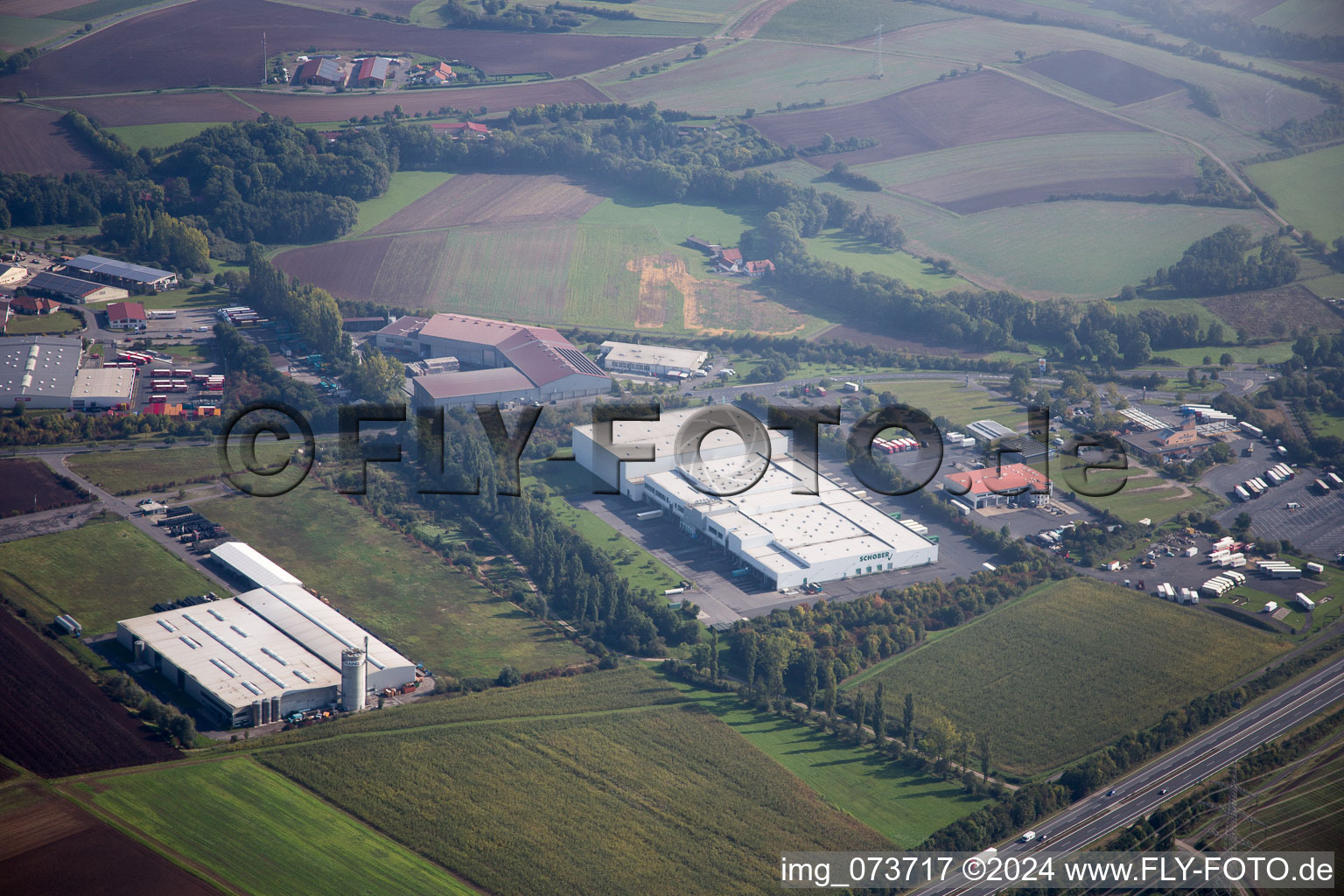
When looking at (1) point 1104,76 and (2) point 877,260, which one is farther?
(1) point 1104,76

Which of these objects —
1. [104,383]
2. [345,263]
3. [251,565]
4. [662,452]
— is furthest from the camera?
[345,263]

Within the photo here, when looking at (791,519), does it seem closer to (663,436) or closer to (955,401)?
(663,436)

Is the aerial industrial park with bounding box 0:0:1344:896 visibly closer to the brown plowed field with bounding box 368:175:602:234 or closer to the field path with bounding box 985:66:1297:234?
the brown plowed field with bounding box 368:175:602:234

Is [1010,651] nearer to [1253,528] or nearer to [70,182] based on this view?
[1253,528]

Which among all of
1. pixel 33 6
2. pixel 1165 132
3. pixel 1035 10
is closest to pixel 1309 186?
pixel 1165 132

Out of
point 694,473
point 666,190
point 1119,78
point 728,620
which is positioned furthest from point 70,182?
point 1119,78

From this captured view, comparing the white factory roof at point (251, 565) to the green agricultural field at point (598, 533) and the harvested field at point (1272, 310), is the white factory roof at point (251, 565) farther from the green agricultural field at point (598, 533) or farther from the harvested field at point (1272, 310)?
the harvested field at point (1272, 310)

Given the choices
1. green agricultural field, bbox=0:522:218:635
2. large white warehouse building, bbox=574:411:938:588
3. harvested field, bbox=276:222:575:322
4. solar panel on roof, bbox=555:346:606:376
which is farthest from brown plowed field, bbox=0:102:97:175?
large white warehouse building, bbox=574:411:938:588
